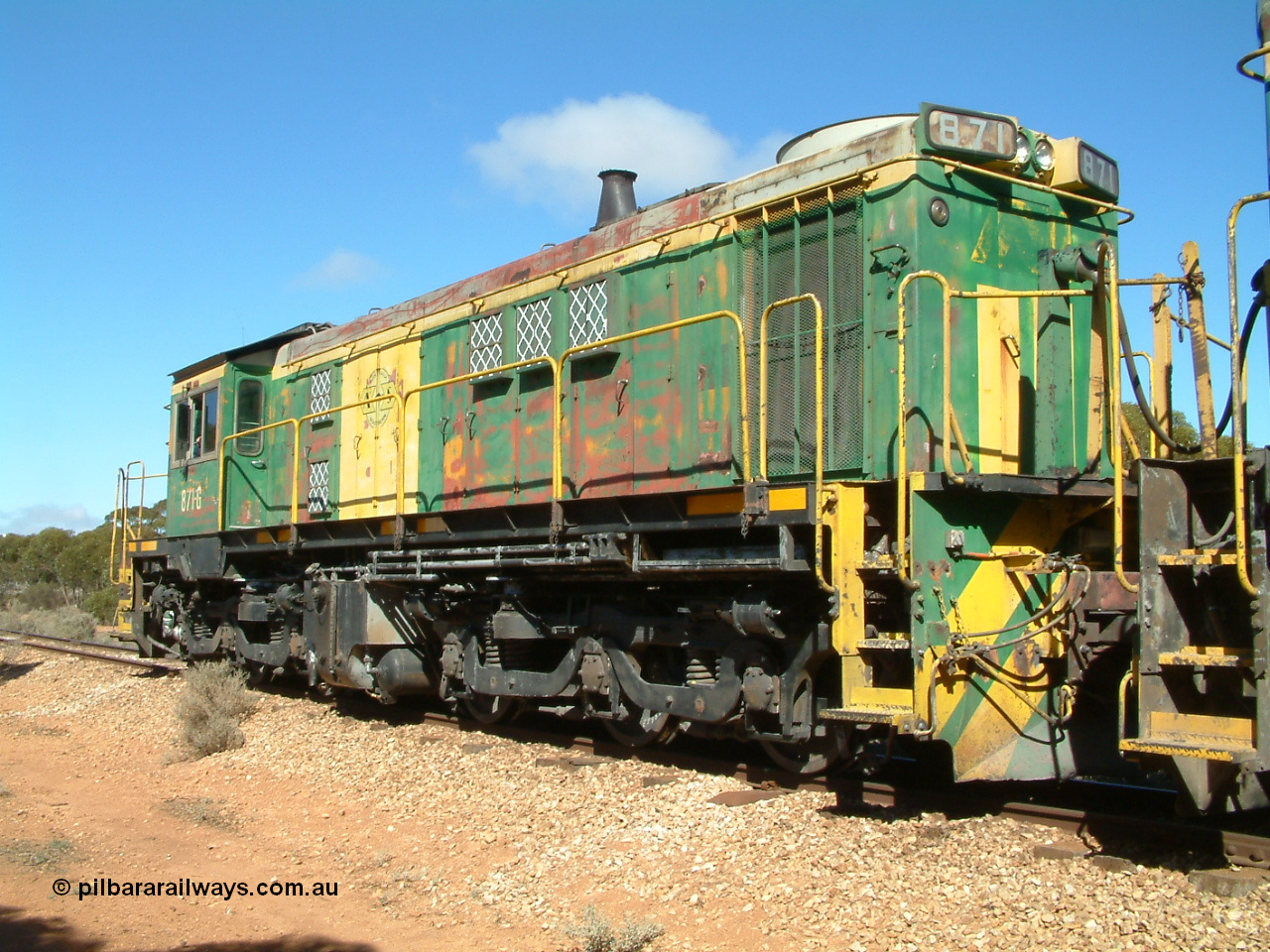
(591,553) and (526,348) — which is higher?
(526,348)

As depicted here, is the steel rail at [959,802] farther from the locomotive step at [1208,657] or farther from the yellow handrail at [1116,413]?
the yellow handrail at [1116,413]

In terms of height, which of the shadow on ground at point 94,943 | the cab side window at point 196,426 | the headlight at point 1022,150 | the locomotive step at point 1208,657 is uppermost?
the headlight at point 1022,150

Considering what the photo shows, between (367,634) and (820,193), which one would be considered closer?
(820,193)

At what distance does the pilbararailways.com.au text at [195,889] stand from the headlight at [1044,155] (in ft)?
19.6

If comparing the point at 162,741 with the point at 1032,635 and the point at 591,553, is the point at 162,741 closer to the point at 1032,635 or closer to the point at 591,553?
the point at 591,553

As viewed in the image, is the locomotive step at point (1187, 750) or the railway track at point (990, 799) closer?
the locomotive step at point (1187, 750)

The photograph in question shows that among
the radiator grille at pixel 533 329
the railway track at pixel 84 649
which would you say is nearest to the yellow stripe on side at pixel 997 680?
the radiator grille at pixel 533 329

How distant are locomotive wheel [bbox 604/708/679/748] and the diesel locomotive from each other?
0.04m

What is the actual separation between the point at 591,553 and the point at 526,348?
2.36 meters

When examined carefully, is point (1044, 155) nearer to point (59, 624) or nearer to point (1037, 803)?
point (1037, 803)

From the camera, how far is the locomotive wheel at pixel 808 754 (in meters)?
6.88

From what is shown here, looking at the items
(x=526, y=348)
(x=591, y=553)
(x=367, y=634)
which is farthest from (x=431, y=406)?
(x=591, y=553)

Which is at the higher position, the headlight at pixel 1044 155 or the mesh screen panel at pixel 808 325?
the headlight at pixel 1044 155

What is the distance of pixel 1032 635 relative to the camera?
589cm
